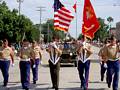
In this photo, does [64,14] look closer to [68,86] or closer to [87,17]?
[87,17]

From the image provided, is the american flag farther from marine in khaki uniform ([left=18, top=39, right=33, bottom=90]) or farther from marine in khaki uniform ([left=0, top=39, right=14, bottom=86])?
marine in khaki uniform ([left=18, top=39, right=33, bottom=90])

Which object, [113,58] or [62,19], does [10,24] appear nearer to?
[62,19]

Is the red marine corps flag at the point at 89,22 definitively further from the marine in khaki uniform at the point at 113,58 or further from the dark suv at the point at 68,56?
the dark suv at the point at 68,56

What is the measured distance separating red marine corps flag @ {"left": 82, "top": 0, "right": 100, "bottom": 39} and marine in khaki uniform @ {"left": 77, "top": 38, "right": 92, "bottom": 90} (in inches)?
32.4

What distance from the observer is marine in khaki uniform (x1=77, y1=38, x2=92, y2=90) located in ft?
46.5

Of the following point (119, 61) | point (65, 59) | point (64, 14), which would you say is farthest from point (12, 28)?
point (119, 61)

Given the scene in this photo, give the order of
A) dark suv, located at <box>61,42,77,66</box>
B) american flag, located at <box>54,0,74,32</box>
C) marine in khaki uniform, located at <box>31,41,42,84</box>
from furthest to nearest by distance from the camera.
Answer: dark suv, located at <box>61,42,77,66</box> → american flag, located at <box>54,0,74,32</box> → marine in khaki uniform, located at <box>31,41,42,84</box>

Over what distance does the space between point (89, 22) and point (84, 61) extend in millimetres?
1918

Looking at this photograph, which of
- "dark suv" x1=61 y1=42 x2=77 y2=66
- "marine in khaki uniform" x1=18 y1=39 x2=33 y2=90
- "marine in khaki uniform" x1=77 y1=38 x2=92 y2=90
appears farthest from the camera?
"dark suv" x1=61 y1=42 x2=77 y2=66

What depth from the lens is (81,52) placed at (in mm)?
14398

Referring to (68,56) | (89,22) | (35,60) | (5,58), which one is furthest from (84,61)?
(68,56)

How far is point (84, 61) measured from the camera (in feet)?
46.6

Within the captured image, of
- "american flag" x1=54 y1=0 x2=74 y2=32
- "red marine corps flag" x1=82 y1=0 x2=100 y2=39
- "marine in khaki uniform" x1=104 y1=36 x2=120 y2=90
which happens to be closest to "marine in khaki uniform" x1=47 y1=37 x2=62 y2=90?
"red marine corps flag" x1=82 y1=0 x2=100 y2=39

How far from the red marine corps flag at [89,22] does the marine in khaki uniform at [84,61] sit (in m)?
0.82
